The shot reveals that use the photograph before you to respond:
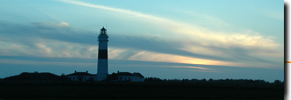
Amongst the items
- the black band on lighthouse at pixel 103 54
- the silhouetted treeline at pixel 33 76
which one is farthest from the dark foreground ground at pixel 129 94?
the silhouetted treeline at pixel 33 76

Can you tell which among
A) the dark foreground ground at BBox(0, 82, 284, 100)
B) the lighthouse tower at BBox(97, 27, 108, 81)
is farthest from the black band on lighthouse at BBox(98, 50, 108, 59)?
the dark foreground ground at BBox(0, 82, 284, 100)

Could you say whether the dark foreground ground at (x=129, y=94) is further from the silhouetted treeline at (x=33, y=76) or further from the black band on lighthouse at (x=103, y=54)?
the silhouetted treeline at (x=33, y=76)

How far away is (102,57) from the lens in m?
79.1

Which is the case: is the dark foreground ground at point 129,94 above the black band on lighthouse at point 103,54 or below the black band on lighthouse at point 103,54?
below

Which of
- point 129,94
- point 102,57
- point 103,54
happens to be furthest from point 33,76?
point 129,94

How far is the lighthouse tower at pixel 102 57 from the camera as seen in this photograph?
A: 78875 millimetres

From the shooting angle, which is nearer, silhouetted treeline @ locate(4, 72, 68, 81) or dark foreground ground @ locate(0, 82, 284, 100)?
dark foreground ground @ locate(0, 82, 284, 100)

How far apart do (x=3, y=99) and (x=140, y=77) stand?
77.2 m

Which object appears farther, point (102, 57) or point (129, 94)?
point (102, 57)

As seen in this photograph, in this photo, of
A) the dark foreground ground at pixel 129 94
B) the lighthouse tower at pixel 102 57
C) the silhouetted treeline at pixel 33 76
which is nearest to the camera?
the dark foreground ground at pixel 129 94

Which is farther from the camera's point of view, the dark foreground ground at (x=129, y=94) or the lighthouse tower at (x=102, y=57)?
the lighthouse tower at (x=102, y=57)

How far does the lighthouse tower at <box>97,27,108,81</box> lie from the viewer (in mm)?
78875

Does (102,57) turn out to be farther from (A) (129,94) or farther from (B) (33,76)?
(A) (129,94)

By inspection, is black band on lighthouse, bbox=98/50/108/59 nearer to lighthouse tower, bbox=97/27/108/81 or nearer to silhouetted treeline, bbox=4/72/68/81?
lighthouse tower, bbox=97/27/108/81
